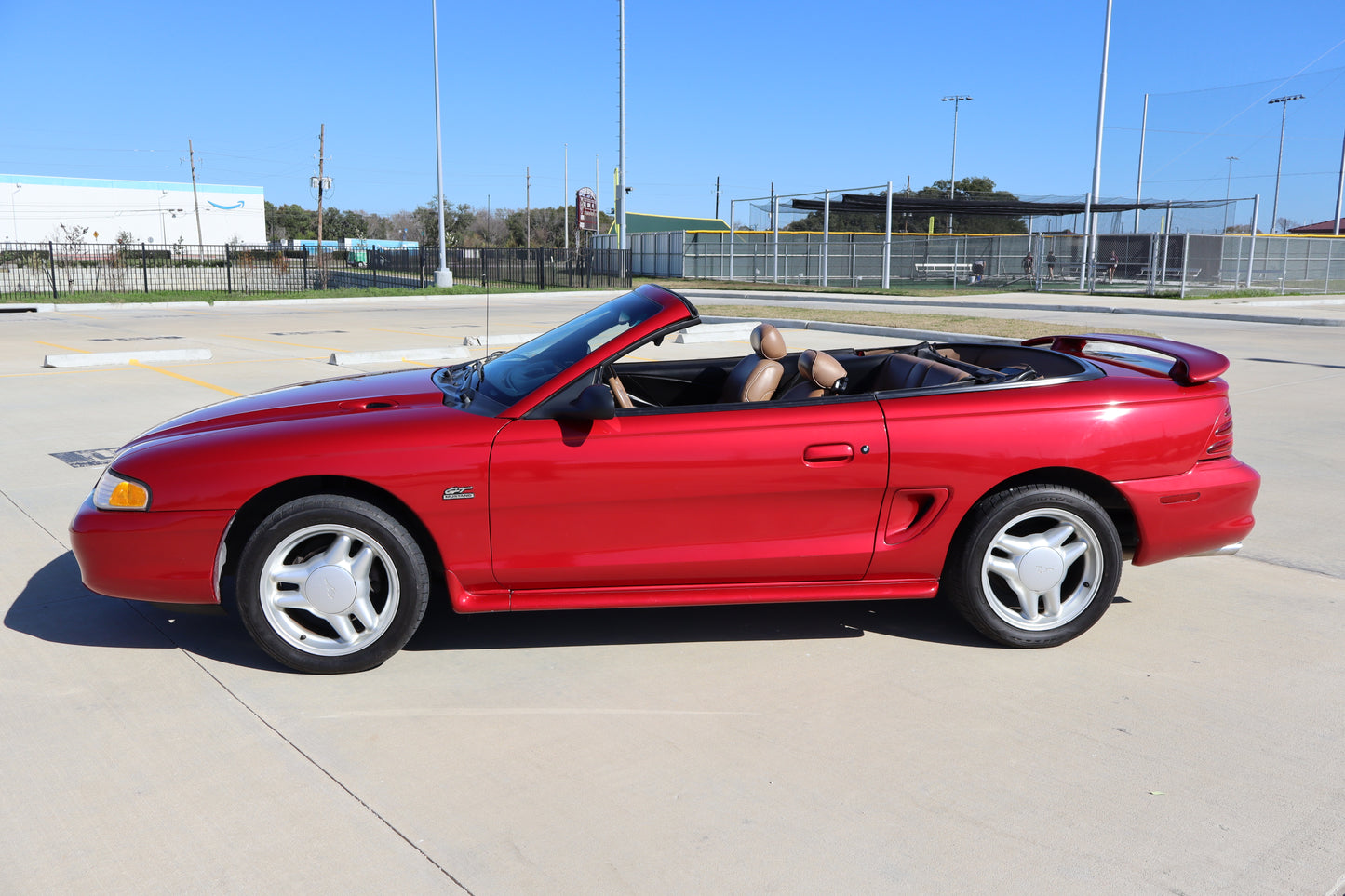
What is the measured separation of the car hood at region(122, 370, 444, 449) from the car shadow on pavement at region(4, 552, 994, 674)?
73 centimetres

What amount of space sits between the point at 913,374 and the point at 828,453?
34.4 inches

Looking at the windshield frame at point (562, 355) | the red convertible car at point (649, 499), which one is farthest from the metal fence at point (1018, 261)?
the windshield frame at point (562, 355)

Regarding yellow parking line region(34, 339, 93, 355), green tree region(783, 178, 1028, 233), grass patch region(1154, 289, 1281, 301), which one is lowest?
yellow parking line region(34, 339, 93, 355)

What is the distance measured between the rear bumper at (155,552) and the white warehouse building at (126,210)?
83.1 meters

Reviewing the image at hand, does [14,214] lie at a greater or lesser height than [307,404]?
greater

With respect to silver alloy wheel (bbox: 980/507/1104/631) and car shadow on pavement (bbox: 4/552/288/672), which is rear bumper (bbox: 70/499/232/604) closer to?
car shadow on pavement (bbox: 4/552/288/672)

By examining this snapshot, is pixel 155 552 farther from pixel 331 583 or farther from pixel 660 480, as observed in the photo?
pixel 660 480

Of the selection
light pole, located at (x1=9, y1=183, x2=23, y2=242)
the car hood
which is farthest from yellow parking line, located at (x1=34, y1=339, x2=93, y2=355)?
light pole, located at (x1=9, y1=183, x2=23, y2=242)

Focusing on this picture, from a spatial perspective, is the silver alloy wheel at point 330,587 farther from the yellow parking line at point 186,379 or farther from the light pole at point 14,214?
the light pole at point 14,214

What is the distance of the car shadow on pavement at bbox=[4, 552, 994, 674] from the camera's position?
4.12 m

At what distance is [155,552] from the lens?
3.69 metres

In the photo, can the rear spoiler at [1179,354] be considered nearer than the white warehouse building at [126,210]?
Yes

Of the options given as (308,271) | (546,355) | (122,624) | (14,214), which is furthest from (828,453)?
(14,214)

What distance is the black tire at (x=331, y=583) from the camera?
3639mm
